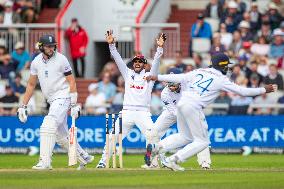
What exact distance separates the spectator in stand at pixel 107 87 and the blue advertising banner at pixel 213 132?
1853 millimetres

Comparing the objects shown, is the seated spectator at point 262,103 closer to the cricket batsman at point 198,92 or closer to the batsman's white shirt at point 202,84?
the cricket batsman at point 198,92

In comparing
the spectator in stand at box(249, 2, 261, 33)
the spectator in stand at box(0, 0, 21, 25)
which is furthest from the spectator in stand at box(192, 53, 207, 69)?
the spectator in stand at box(0, 0, 21, 25)

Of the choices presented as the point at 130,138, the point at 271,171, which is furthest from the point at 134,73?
the point at 130,138

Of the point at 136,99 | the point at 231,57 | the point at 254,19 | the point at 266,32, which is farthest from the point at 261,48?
the point at 136,99

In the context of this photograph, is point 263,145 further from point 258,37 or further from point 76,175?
point 76,175

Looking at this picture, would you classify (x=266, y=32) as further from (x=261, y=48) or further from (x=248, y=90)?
(x=248, y=90)

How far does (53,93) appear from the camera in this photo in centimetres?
2145

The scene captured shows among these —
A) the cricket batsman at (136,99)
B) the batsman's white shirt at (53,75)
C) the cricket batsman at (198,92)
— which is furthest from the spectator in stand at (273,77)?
Answer: the cricket batsman at (198,92)

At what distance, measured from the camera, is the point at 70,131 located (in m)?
21.2

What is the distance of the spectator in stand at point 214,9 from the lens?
110 feet

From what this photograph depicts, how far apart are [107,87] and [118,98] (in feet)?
3.03

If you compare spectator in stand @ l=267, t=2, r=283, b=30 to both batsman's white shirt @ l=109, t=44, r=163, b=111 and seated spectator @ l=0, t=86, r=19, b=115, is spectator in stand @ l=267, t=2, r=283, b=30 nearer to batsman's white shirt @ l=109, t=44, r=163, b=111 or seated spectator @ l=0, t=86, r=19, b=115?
seated spectator @ l=0, t=86, r=19, b=115

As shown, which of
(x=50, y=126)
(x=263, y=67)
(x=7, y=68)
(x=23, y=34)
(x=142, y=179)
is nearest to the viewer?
(x=142, y=179)

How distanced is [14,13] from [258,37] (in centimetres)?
715
